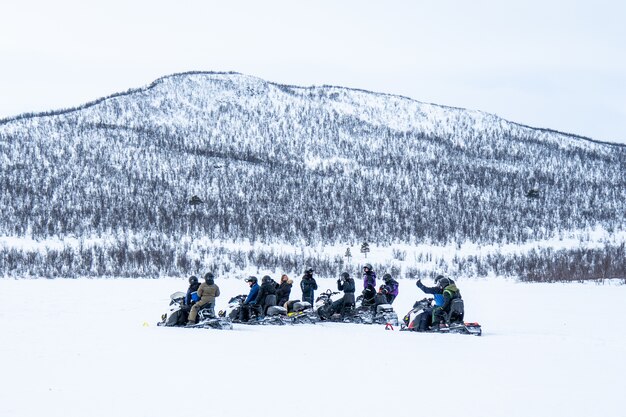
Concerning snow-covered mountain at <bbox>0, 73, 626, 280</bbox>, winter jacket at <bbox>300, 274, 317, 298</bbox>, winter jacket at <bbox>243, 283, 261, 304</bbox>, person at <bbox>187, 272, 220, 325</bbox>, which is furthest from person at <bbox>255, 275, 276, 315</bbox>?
snow-covered mountain at <bbox>0, 73, 626, 280</bbox>

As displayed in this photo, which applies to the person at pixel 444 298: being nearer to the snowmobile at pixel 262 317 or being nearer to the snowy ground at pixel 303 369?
the snowy ground at pixel 303 369

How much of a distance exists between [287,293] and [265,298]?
1169 millimetres

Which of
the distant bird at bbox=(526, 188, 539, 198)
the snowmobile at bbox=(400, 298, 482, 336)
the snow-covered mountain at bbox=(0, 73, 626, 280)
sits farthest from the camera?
the distant bird at bbox=(526, 188, 539, 198)

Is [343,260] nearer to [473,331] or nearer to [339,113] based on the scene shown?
[473,331]

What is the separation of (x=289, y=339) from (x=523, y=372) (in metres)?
6.35

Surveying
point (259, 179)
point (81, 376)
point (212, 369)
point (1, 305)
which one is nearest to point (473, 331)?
point (212, 369)

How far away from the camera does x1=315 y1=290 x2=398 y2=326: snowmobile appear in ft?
70.6

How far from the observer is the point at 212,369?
1166cm

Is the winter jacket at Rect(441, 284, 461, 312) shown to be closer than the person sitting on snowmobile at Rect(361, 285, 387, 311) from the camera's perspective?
Yes

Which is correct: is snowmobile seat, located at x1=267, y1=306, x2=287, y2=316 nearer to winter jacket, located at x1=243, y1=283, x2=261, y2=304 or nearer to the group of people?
the group of people

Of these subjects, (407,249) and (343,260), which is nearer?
(343,260)

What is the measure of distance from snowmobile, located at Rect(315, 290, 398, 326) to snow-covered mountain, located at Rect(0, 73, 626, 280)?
41.1 metres

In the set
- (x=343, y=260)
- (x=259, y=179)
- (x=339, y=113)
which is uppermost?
(x=339, y=113)

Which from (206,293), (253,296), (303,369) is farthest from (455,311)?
(303,369)
